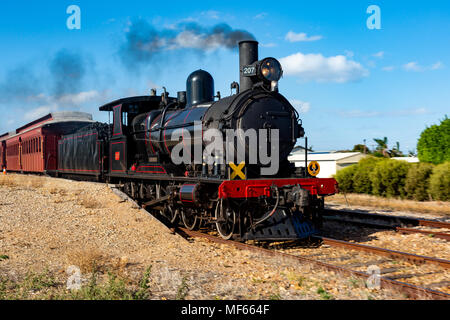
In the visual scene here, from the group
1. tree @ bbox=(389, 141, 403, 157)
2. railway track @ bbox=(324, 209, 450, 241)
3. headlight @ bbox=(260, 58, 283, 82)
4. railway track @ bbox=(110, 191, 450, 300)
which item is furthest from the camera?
tree @ bbox=(389, 141, 403, 157)

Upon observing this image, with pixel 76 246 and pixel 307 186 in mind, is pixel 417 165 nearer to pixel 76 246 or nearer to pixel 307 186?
pixel 307 186

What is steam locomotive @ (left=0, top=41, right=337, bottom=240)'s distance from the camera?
Result: 301 inches

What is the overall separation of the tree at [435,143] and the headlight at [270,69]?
Result: 1429 centimetres

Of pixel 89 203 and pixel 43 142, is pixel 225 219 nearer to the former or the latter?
pixel 89 203

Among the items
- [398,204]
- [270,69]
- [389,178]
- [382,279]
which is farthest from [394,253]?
[389,178]

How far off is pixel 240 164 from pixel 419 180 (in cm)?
1078

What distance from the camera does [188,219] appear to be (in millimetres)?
9625

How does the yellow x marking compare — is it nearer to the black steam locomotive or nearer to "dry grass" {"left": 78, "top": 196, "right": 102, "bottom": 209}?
the black steam locomotive

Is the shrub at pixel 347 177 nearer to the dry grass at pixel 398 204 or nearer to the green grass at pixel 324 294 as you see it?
the dry grass at pixel 398 204

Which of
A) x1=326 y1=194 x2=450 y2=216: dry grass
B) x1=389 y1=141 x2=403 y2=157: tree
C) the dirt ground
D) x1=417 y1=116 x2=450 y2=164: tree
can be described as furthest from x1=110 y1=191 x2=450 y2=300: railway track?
x1=389 y1=141 x2=403 y2=157: tree

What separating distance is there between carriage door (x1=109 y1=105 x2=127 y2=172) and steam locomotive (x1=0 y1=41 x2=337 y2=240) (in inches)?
60.3

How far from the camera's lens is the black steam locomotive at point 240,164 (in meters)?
7.65

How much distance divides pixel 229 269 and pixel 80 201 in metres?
6.99
